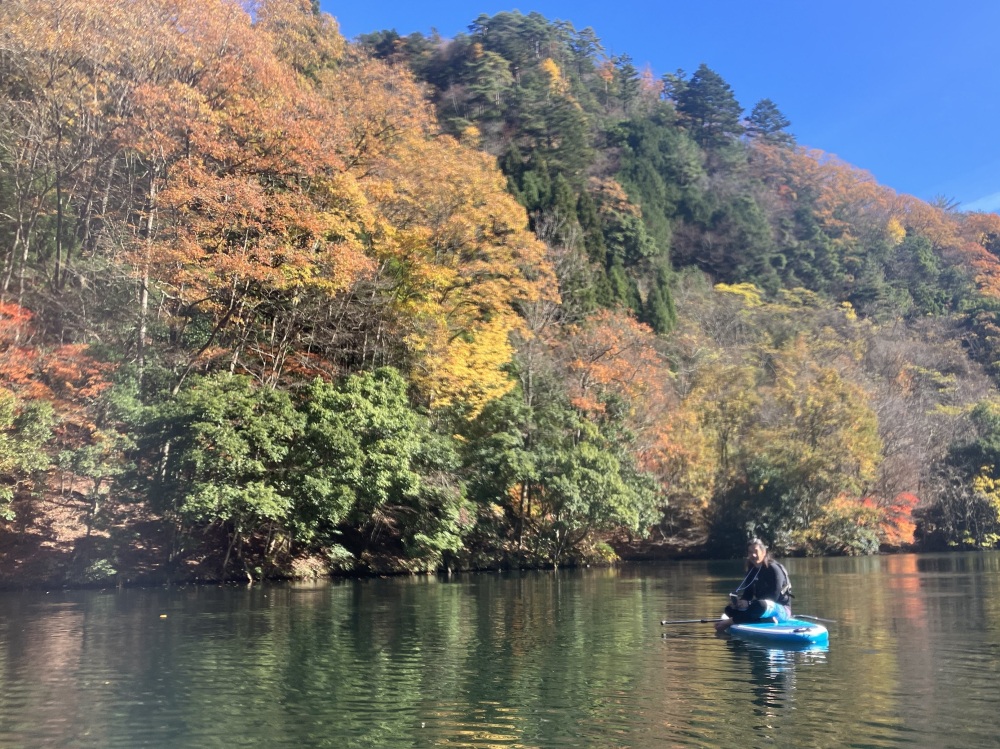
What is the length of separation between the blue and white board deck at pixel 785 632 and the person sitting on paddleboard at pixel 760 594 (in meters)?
0.21

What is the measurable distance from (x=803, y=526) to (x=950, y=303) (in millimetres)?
42217

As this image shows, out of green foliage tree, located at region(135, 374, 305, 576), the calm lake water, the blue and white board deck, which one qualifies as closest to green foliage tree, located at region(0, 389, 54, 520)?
green foliage tree, located at region(135, 374, 305, 576)

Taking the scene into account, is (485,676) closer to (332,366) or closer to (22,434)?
(22,434)

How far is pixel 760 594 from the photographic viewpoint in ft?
46.7

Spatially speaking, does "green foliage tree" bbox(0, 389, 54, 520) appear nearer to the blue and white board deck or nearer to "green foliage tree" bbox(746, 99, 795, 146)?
the blue and white board deck

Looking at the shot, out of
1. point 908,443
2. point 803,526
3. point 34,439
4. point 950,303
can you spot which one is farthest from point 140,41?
→ point 950,303

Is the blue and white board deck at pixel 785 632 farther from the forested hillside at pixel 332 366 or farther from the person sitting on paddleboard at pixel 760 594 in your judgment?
the forested hillside at pixel 332 366

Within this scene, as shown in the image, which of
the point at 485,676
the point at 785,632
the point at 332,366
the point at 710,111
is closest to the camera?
the point at 485,676

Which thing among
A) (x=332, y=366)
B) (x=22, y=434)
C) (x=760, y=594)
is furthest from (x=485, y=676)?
(x=332, y=366)

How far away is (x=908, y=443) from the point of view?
49156mm

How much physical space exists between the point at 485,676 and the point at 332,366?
18225mm

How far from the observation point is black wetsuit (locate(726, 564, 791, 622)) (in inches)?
550

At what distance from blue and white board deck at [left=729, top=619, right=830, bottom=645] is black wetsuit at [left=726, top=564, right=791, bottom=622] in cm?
23

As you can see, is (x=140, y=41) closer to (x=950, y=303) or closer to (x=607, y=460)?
(x=607, y=460)
